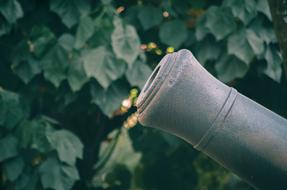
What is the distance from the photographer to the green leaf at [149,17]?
557 cm

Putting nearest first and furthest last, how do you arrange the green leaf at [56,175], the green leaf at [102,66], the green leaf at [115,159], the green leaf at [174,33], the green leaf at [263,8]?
the green leaf at [102,66] < the green leaf at [56,175] < the green leaf at [263,8] < the green leaf at [174,33] < the green leaf at [115,159]

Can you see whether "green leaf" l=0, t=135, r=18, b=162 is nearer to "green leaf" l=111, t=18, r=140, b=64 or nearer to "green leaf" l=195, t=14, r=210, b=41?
"green leaf" l=111, t=18, r=140, b=64

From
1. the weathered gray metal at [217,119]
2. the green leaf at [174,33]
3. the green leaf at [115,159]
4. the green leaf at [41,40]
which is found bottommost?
the green leaf at [115,159]

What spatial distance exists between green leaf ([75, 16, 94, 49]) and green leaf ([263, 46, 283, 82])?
1.24 m

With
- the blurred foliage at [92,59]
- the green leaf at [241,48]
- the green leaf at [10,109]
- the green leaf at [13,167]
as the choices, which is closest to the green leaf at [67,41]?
the blurred foliage at [92,59]

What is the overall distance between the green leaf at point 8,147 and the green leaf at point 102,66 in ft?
2.37

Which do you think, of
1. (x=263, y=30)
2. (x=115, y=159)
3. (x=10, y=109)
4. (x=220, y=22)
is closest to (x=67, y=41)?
(x=10, y=109)

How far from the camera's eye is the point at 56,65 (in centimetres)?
534

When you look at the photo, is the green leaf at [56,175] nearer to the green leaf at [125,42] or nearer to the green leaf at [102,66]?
the green leaf at [102,66]

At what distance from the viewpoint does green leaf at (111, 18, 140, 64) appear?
17.1 ft

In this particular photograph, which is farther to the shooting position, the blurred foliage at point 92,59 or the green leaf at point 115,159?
the green leaf at point 115,159

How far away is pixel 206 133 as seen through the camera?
9.76 ft

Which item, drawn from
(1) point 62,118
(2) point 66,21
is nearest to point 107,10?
(2) point 66,21

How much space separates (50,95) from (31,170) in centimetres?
70
